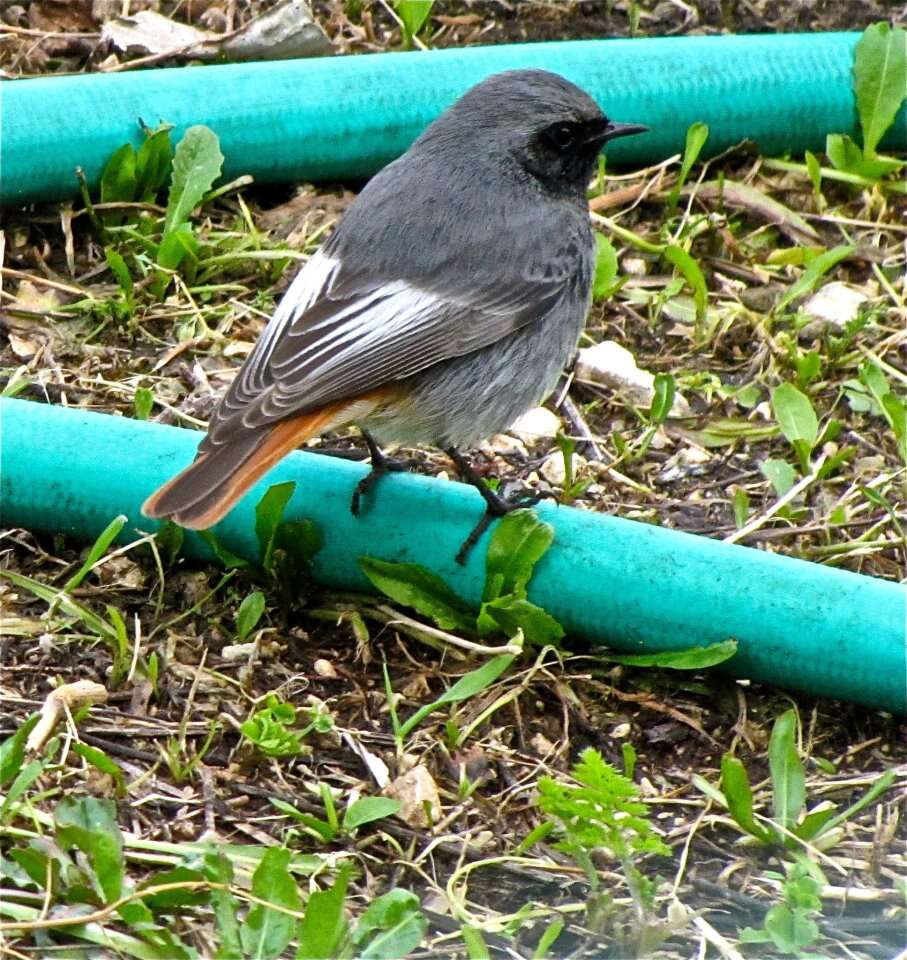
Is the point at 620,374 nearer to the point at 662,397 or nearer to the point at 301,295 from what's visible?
the point at 662,397

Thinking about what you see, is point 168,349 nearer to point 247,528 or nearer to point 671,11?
point 247,528

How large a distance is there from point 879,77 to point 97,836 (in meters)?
4.70

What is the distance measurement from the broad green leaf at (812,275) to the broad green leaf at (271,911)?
3.26 meters

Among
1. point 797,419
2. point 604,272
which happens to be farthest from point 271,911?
point 604,272

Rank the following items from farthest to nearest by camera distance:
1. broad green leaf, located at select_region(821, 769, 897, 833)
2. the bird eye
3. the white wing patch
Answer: the bird eye < the white wing patch < broad green leaf, located at select_region(821, 769, 897, 833)

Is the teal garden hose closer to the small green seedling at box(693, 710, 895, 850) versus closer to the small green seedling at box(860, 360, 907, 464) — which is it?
the small green seedling at box(693, 710, 895, 850)

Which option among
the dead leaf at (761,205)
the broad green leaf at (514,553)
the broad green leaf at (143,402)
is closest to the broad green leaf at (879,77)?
the dead leaf at (761,205)

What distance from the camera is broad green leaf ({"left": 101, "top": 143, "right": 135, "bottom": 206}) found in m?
5.88

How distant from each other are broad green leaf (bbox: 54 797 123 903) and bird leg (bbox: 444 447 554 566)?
1.45 m

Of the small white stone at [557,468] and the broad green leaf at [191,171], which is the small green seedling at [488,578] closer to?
the small white stone at [557,468]

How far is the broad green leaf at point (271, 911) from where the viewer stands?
331 cm

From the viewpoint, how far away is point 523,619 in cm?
→ 445

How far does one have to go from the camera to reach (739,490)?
16.6ft

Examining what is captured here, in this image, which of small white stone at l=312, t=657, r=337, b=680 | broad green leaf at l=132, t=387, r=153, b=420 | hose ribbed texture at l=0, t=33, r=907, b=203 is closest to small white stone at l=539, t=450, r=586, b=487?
small white stone at l=312, t=657, r=337, b=680
